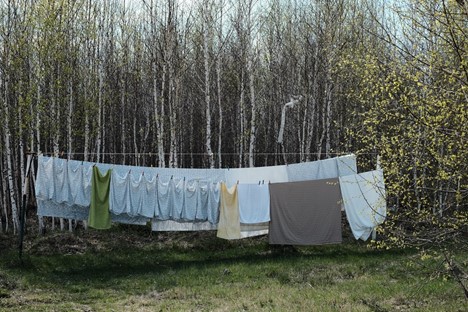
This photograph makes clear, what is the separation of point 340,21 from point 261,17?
2.71 metres

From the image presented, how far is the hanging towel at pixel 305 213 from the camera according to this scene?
34.4 ft

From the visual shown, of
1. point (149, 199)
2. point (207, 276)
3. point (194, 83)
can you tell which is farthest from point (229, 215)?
point (194, 83)

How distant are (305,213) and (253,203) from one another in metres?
1.15

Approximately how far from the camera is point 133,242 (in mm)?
12508

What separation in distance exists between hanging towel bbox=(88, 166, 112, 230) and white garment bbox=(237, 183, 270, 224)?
2799 millimetres

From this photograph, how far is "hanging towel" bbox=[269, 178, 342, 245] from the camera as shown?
1050 cm

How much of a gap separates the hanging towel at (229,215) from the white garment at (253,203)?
0.11 metres

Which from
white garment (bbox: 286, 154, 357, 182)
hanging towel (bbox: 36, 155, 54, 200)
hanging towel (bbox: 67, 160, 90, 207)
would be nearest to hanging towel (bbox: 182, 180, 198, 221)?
hanging towel (bbox: 67, 160, 90, 207)

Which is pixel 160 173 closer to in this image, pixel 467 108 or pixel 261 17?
pixel 467 108

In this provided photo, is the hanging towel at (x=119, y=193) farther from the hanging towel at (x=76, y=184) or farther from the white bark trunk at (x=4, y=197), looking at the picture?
the white bark trunk at (x=4, y=197)

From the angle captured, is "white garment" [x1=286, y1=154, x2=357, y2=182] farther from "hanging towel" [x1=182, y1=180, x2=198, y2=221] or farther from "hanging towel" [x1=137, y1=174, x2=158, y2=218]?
"hanging towel" [x1=137, y1=174, x2=158, y2=218]

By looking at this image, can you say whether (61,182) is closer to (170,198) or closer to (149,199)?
(149,199)

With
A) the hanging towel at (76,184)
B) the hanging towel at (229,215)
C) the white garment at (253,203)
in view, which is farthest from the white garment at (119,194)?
the white garment at (253,203)

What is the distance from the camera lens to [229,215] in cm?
1061
